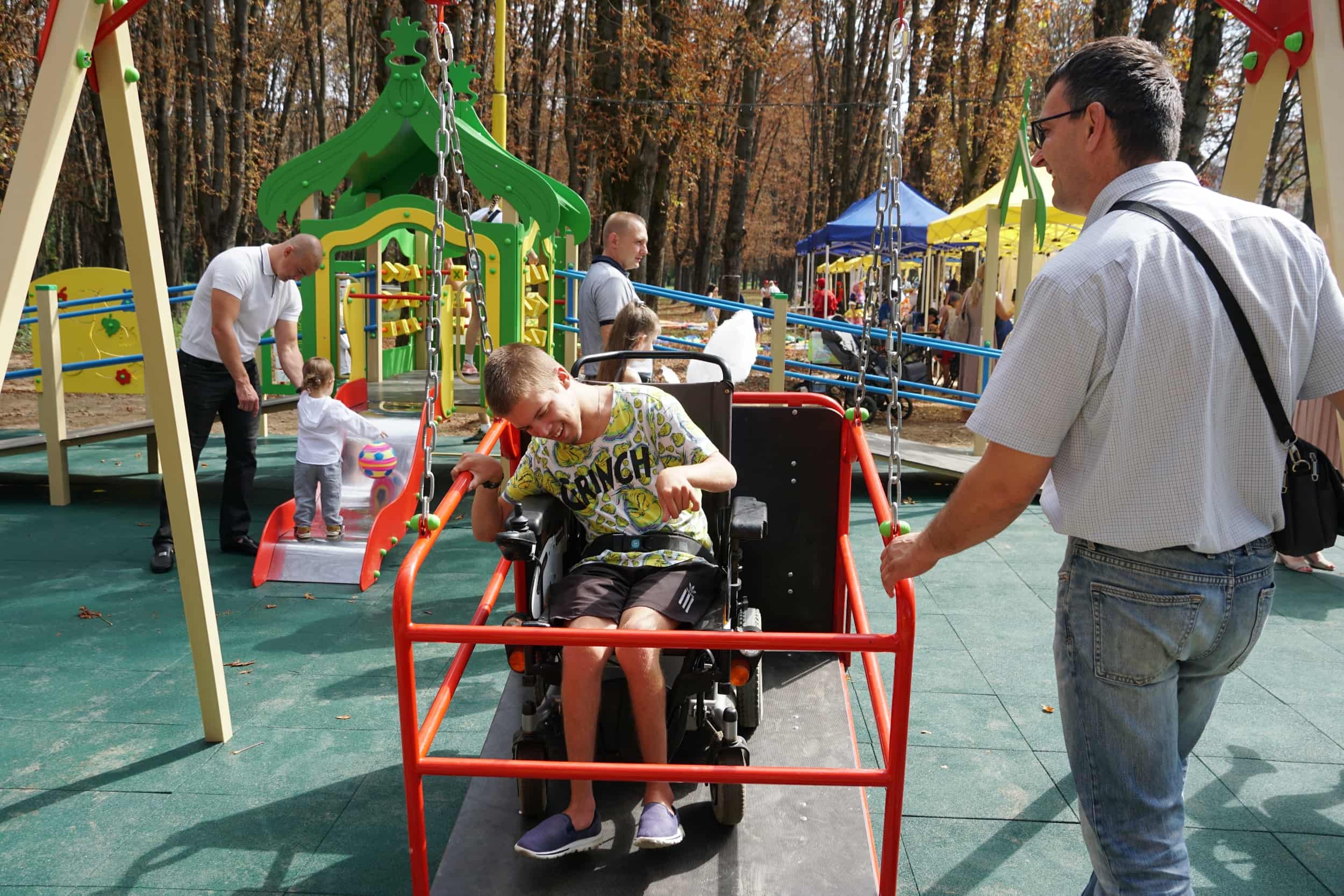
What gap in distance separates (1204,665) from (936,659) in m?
2.94

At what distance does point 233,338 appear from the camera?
573cm

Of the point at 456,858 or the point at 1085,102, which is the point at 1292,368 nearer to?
the point at 1085,102

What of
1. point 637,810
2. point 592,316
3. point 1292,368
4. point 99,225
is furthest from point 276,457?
point 99,225

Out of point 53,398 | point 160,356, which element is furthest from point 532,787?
point 53,398

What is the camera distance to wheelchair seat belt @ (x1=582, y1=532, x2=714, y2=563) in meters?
3.18

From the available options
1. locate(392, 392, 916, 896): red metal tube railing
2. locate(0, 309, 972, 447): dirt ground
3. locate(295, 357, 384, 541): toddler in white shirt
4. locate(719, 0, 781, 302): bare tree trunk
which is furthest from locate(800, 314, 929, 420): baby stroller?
locate(392, 392, 916, 896): red metal tube railing

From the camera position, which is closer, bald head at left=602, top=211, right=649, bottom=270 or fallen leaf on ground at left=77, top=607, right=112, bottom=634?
fallen leaf on ground at left=77, top=607, right=112, bottom=634

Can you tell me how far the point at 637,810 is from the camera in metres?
3.04

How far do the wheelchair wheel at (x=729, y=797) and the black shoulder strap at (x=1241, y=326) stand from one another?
1653 mm

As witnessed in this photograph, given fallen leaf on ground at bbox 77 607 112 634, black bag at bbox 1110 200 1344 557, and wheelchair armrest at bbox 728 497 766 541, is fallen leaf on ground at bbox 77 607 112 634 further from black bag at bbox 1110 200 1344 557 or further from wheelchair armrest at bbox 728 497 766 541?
black bag at bbox 1110 200 1344 557

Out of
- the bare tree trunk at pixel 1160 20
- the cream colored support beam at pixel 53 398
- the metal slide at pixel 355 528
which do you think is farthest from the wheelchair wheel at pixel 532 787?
the bare tree trunk at pixel 1160 20

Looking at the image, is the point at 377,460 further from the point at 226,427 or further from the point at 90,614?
the point at 90,614

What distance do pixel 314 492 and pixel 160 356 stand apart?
2714 millimetres

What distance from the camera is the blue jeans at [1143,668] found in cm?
192
